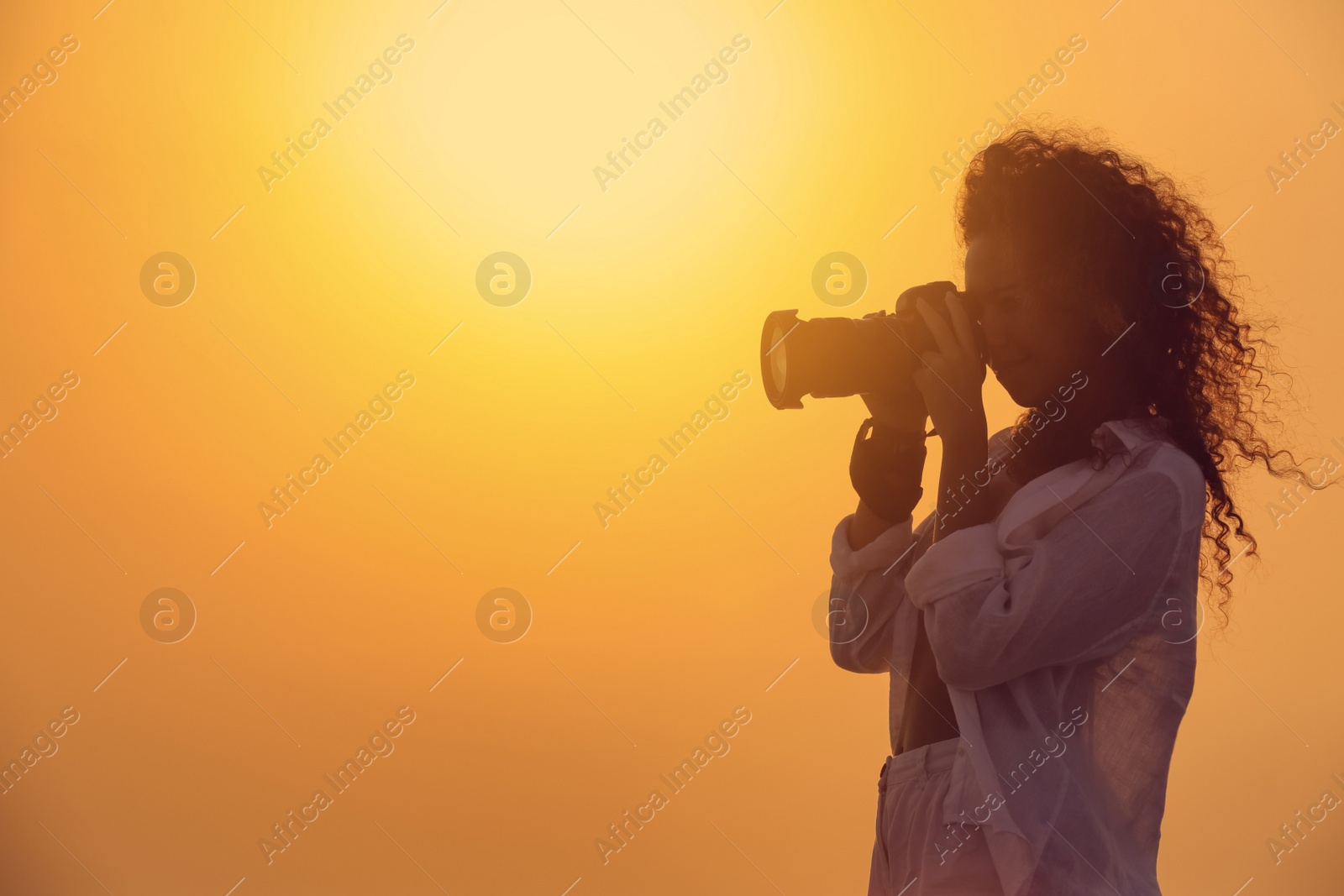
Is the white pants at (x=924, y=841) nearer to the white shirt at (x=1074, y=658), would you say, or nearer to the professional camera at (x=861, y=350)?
the white shirt at (x=1074, y=658)

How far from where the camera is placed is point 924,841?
708 mm

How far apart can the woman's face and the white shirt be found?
0.07 meters

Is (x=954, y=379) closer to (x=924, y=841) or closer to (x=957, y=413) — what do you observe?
(x=957, y=413)

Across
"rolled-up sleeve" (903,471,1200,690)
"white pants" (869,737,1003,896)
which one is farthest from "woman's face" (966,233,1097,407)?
"white pants" (869,737,1003,896)

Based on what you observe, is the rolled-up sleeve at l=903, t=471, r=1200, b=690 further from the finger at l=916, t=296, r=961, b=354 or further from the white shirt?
the finger at l=916, t=296, r=961, b=354

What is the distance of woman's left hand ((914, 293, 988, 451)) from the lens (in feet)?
2.42

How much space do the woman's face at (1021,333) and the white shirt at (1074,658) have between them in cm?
7

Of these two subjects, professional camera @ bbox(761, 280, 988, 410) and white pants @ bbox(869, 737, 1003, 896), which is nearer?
white pants @ bbox(869, 737, 1003, 896)

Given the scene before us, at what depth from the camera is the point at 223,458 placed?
2.21 metres

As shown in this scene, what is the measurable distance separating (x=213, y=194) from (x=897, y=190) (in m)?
1.62

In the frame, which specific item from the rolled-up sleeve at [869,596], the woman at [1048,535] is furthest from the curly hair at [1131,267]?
the rolled-up sleeve at [869,596]

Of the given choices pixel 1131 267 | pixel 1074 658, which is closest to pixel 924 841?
pixel 1074 658

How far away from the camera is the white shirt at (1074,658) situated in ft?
2.11

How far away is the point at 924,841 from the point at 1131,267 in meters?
0.51
